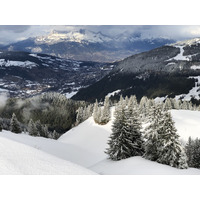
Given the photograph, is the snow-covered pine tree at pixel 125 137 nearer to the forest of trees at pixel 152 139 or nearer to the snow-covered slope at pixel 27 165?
the forest of trees at pixel 152 139

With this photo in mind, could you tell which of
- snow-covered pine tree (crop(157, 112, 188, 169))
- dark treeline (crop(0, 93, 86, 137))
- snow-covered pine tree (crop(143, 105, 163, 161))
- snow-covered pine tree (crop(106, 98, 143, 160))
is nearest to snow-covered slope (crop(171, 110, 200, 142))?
snow-covered pine tree (crop(106, 98, 143, 160))

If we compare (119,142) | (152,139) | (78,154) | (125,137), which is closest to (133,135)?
(125,137)

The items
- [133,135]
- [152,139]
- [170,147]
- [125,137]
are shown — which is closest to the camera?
[170,147]

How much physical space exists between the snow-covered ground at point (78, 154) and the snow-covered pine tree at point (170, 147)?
1.38 meters

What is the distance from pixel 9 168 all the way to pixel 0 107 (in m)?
187

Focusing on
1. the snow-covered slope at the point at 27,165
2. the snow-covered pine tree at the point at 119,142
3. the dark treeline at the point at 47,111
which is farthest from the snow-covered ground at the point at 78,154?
the dark treeline at the point at 47,111

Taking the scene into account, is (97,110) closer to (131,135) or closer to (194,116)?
(194,116)

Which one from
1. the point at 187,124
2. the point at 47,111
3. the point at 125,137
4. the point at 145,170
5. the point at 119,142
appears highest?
the point at 145,170

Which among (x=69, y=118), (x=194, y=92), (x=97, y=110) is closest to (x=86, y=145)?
(x=97, y=110)

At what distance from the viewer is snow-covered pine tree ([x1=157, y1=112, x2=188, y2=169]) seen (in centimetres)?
1884

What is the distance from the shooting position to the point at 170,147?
65.1 feet

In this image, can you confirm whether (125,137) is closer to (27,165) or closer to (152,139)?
(152,139)

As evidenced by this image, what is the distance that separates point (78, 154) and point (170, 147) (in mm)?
23301
